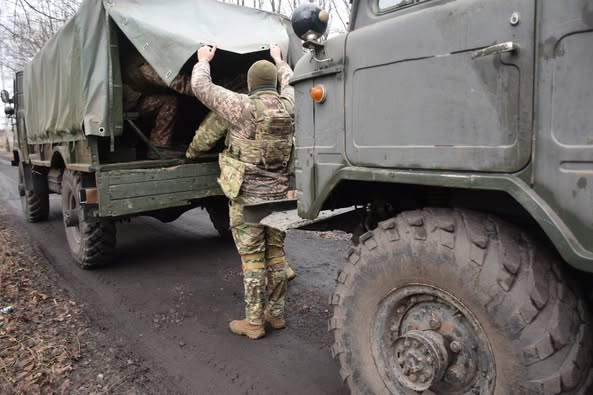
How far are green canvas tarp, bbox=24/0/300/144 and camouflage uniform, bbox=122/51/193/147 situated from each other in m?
0.30

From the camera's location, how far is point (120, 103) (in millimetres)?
4555

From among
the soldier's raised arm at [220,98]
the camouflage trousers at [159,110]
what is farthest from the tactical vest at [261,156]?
the camouflage trousers at [159,110]

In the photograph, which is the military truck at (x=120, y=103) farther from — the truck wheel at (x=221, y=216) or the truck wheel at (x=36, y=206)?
the truck wheel at (x=36, y=206)

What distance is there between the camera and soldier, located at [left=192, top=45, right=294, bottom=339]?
3295 mm

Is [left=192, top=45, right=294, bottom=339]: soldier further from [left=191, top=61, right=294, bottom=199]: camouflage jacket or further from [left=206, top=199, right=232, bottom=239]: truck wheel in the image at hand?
[left=206, top=199, right=232, bottom=239]: truck wheel

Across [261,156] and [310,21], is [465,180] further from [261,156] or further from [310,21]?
[261,156]

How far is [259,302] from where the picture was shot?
10.9 ft

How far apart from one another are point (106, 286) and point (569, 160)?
4.38m

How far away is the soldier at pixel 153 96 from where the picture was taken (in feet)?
15.4

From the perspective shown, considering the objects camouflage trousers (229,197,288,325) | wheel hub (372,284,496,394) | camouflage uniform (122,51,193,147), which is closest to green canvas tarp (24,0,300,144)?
camouflage uniform (122,51,193,147)

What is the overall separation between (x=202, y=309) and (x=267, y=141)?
1647 mm

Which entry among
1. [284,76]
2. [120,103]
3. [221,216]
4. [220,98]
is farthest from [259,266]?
[221,216]

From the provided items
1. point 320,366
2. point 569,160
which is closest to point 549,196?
point 569,160

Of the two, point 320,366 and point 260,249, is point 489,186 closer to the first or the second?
point 320,366
